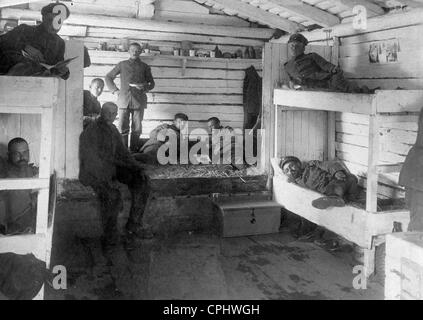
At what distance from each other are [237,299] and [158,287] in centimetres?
97

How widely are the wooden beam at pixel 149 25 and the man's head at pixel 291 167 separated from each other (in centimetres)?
392

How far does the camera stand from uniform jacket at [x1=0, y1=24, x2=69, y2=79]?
4.86 metres

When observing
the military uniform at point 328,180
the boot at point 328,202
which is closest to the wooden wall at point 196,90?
the military uniform at point 328,180

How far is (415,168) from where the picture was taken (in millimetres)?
4719

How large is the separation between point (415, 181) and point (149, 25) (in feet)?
22.5

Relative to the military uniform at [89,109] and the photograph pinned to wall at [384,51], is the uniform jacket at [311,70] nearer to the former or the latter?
the photograph pinned to wall at [384,51]

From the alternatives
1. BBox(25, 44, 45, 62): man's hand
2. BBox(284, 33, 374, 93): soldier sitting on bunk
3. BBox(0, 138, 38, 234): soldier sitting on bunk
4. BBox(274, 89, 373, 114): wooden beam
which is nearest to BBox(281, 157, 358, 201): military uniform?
BBox(274, 89, 373, 114): wooden beam

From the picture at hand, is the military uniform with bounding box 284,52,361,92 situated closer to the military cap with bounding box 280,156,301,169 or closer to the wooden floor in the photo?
the military cap with bounding box 280,156,301,169

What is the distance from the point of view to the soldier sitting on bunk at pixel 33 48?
4.63 m

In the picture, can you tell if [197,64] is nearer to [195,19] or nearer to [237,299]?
[195,19]

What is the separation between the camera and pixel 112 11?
9.59m

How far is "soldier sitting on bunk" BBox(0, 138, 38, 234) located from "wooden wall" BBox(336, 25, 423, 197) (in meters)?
4.84

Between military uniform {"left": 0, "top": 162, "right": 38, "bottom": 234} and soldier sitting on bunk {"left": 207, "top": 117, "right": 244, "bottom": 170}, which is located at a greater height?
soldier sitting on bunk {"left": 207, "top": 117, "right": 244, "bottom": 170}

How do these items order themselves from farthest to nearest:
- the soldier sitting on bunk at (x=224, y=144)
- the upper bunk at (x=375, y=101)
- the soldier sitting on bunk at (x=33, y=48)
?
the soldier sitting on bunk at (x=224, y=144), the upper bunk at (x=375, y=101), the soldier sitting on bunk at (x=33, y=48)
